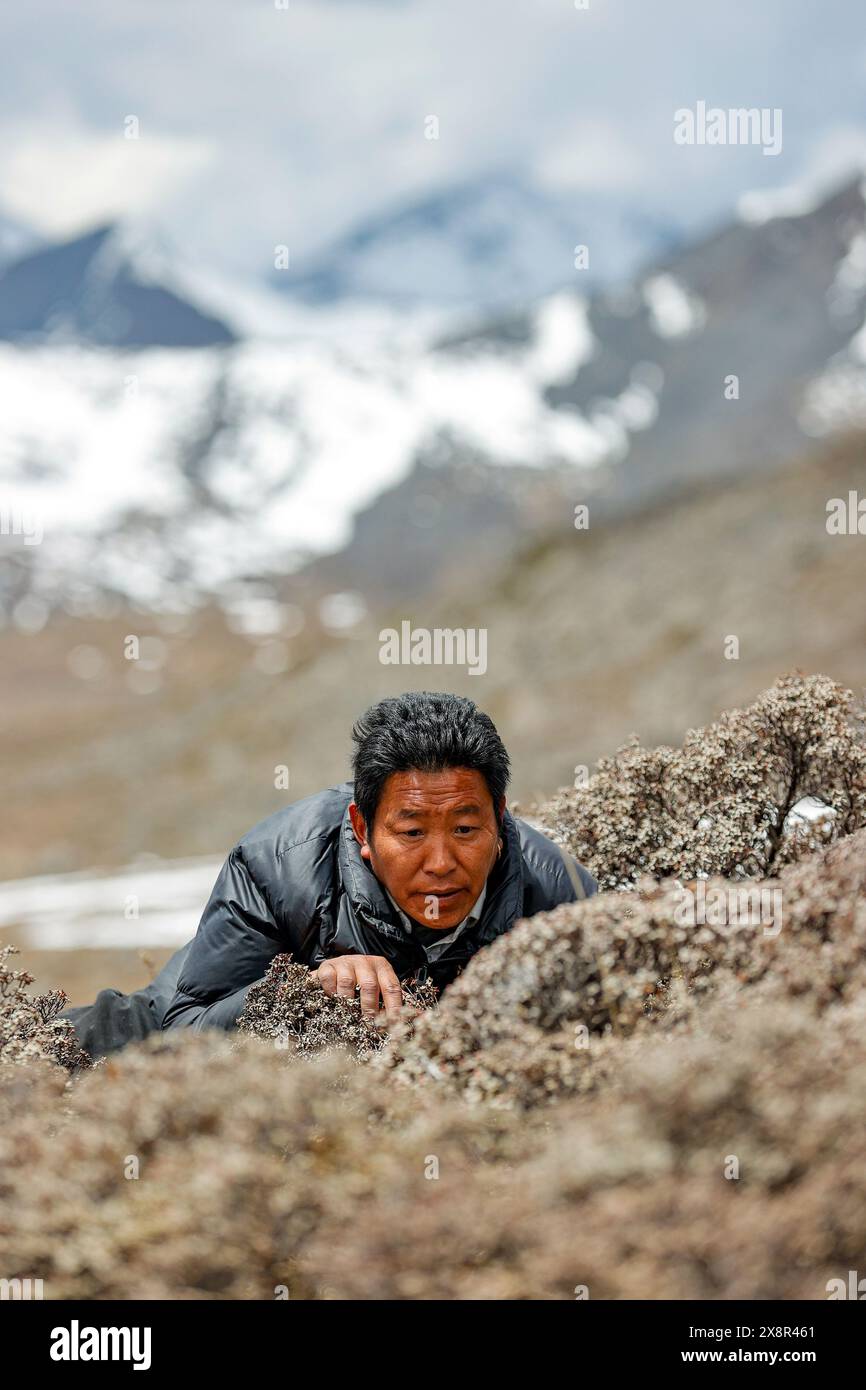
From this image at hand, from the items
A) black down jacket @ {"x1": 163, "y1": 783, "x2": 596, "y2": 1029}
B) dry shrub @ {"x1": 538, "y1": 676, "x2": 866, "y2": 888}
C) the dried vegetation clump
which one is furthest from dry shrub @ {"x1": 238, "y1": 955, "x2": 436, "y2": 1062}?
dry shrub @ {"x1": 538, "y1": 676, "x2": 866, "y2": 888}

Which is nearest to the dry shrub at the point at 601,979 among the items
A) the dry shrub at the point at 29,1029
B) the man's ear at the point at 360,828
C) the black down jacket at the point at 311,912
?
the black down jacket at the point at 311,912

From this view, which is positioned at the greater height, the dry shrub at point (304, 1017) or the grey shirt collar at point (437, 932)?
the grey shirt collar at point (437, 932)

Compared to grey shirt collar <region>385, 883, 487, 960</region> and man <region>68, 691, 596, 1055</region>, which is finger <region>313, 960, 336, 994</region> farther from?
grey shirt collar <region>385, 883, 487, 960</region>

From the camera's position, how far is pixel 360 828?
5559mm

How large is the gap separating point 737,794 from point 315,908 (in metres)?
2.40

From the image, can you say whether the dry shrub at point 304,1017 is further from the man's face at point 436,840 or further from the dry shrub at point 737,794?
the dry shrub at point 737,794

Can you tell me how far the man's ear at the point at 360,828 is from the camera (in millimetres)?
5520

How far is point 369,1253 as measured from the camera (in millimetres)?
3244

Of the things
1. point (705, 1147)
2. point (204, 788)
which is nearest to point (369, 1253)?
point (705, 1147)

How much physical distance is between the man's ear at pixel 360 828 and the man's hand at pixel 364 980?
0.42 metres

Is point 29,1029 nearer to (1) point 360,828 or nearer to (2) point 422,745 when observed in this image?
(1) point 360,828

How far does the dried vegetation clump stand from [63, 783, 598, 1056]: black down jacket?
41 cm

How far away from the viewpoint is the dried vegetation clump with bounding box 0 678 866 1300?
3.16 metres

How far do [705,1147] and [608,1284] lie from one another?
0.39 metres
